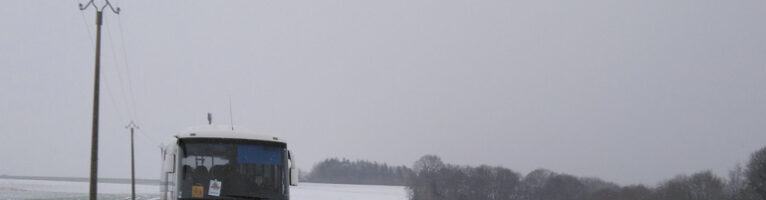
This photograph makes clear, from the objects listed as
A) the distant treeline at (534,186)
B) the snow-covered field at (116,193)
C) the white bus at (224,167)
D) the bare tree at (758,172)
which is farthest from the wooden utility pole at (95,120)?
the distant treeline at (534,186)

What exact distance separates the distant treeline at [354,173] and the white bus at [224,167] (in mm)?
152829

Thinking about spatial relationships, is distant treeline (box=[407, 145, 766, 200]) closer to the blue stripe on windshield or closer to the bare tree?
the bare tree

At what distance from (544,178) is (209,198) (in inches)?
4611

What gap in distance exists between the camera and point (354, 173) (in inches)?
6757

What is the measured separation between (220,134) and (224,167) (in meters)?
0.64

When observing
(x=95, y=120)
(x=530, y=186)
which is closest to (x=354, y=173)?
(x=530, y=186)

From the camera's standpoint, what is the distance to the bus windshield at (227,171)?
43.3 ft

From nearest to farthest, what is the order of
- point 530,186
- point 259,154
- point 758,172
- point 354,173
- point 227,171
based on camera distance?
point 227,171 → point 259,154 → point 758,172 → point 530,186 → point 354,173

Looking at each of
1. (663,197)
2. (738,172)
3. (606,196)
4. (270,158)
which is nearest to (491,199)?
(606,196)

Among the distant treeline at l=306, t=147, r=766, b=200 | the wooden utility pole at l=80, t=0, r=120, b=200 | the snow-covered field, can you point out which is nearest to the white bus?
the wooden utility pole at l=80, t=0, r=120, b=200

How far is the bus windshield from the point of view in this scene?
13188 mm

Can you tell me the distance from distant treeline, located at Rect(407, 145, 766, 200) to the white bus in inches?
2969

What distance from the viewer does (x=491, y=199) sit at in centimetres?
11625

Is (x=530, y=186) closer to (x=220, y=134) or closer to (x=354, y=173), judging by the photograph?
(x=354, y=173)
